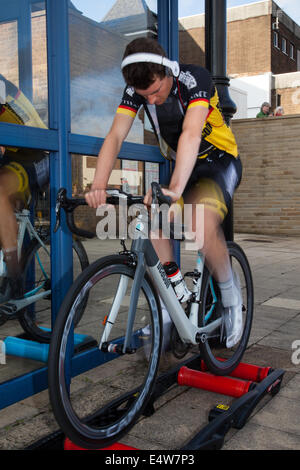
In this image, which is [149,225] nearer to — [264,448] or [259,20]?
[264,448]

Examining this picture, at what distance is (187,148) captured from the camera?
2.28m

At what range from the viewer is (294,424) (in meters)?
2.40

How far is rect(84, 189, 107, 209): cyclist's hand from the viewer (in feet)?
6.57

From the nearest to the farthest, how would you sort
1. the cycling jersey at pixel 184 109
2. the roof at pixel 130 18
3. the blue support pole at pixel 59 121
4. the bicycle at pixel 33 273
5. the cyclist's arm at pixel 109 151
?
the cyclist's arm at pixel 109 151 < the cycling jersey at pixel 184 109 < the blue support pole at pixel 59 121 < the roof at pixel 130 18 < the bicycle at pixel 33 273

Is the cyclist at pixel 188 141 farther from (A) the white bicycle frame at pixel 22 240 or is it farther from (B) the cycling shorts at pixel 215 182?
(A) the white bicycle frame at pixel 22 240

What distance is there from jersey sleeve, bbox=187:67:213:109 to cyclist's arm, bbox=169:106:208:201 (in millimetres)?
28

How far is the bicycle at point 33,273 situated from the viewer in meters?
3.48

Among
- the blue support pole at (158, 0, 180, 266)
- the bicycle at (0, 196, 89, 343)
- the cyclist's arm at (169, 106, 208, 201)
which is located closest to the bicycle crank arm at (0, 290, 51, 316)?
the bicycle at (0, 196, 89, 343)

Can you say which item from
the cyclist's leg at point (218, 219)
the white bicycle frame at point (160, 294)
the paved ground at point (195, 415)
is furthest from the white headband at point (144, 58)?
the paved ground at point (195, 415)

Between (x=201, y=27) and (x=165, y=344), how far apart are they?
102 ft

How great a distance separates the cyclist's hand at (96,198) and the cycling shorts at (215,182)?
824 millimetres

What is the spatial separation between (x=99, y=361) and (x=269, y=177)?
1133 centimetres

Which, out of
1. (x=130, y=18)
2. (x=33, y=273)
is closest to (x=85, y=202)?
(x=33, y=273)

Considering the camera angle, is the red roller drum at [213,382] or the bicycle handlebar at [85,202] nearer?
the bicycle handlebar at [85,202]
